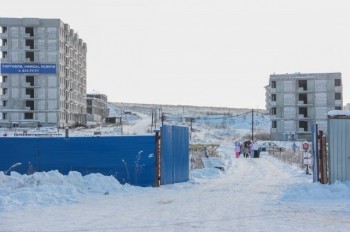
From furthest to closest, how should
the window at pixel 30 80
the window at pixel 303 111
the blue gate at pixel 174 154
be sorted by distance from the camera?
the window at pixel 303 111
the window at pixel 30 80
the blue gate at pixel 174 154

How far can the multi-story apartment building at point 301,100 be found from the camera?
259 ft

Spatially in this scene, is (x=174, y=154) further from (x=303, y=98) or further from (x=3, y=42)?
(x=3, y=42)

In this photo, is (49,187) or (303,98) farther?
(303,98)

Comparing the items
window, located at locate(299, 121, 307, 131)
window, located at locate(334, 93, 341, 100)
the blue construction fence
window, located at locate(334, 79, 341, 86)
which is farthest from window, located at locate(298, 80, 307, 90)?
the blue construction fence

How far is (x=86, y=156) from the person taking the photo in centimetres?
1628

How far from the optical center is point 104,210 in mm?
11953

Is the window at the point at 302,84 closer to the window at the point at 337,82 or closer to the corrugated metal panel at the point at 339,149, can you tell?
the window at the point at 337,82

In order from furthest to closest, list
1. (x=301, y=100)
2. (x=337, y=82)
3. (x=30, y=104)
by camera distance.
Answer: (x=301, y=100) → (x=30, y=104) → (x=337, y=82)

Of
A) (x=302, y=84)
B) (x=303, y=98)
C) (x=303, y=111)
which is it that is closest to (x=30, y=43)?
(x=302, y=84)

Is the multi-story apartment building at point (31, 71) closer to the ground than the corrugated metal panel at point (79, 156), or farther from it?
farther from it

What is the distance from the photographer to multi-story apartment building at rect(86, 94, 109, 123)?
383 ft

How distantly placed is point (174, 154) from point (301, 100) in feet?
215

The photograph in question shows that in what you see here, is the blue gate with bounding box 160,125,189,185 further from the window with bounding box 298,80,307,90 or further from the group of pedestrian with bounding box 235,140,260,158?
the window with bounding box 298,80,307,90

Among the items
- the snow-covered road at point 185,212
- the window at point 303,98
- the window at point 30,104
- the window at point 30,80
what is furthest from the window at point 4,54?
the snow-covered road at point 185,212
